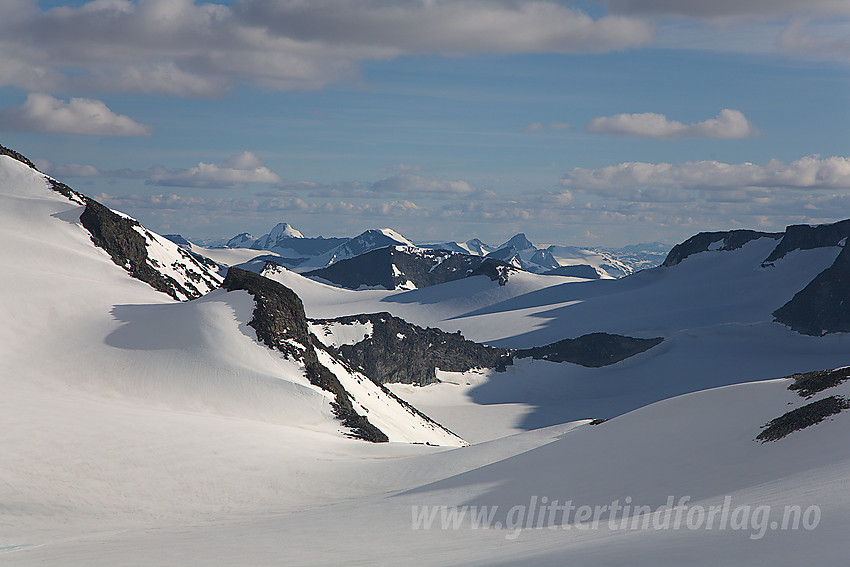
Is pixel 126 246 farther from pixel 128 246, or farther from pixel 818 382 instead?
pixel 818 382

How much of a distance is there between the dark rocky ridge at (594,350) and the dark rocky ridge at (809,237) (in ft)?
202

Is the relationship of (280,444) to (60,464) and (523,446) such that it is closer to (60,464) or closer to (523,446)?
(60,464)

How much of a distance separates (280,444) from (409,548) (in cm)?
1822

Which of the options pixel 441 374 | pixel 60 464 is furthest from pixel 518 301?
pixel 60 464

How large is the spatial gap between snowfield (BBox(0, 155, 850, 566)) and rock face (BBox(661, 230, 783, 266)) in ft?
435

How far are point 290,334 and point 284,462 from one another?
67.3 feet

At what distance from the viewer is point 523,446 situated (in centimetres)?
3209

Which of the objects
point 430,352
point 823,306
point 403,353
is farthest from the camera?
point 823,306

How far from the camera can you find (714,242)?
6654 inches

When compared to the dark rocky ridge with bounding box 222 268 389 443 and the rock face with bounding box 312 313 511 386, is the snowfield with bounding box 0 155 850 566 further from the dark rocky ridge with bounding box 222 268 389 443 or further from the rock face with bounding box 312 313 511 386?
the rock face with bounding box 312 313 511 386

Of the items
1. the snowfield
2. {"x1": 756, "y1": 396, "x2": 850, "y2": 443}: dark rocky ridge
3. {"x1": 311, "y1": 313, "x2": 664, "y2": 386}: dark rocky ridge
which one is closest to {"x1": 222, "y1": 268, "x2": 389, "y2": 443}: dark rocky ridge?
the snowfield

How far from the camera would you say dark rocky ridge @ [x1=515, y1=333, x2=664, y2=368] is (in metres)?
100

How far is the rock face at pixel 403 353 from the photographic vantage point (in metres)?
85.8

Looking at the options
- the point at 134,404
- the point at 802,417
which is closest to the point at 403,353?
the point at 134,404
